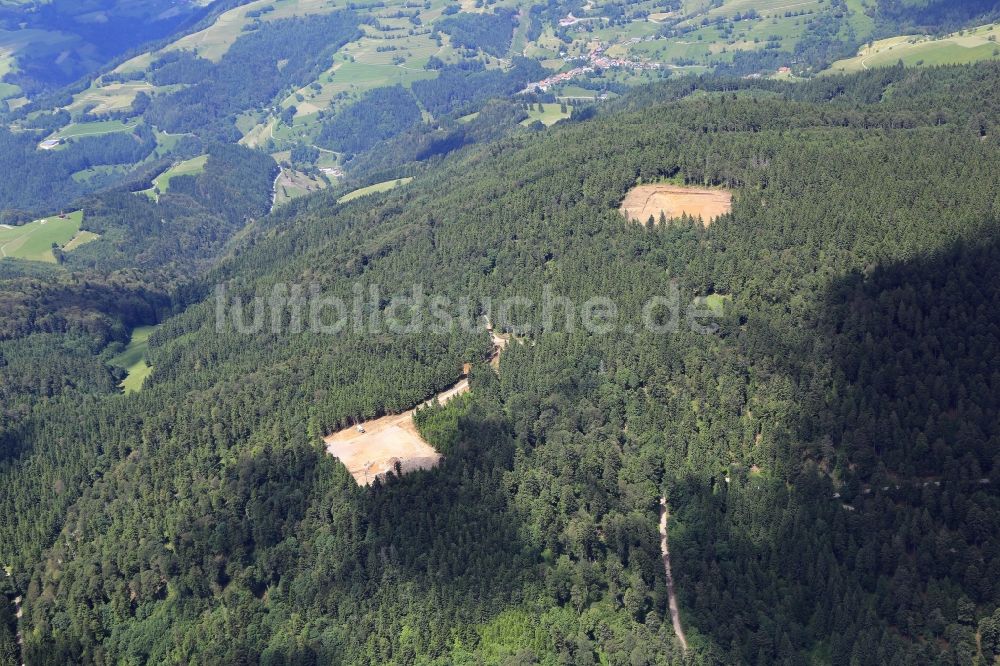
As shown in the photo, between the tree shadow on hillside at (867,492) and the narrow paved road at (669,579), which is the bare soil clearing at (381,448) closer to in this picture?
the narrow paved road at (669,579)

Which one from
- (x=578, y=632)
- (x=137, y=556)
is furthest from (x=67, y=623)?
(x=578, y=632)

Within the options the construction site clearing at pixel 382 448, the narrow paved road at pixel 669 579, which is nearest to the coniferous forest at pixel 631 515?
the narrow paved road at pixel 669 579

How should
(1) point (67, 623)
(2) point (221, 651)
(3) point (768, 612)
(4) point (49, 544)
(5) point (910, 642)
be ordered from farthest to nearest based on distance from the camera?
1. (4) point (49, 544)
2. (1) point (67, 623)
3. (2) point (221, 651)
4. (3) point (768, 612)
5. (5) point (910, 642)

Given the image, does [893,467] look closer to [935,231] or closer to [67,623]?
[935,231]

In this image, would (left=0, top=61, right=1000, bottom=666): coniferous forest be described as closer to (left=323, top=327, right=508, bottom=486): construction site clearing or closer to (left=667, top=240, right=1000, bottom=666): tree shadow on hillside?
(left=667, top=240, right=1000, bottom=666): tree shadow on hillside

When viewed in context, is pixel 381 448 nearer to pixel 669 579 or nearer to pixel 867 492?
pixel 669 579

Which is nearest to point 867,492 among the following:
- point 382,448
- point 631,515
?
point 631,515
